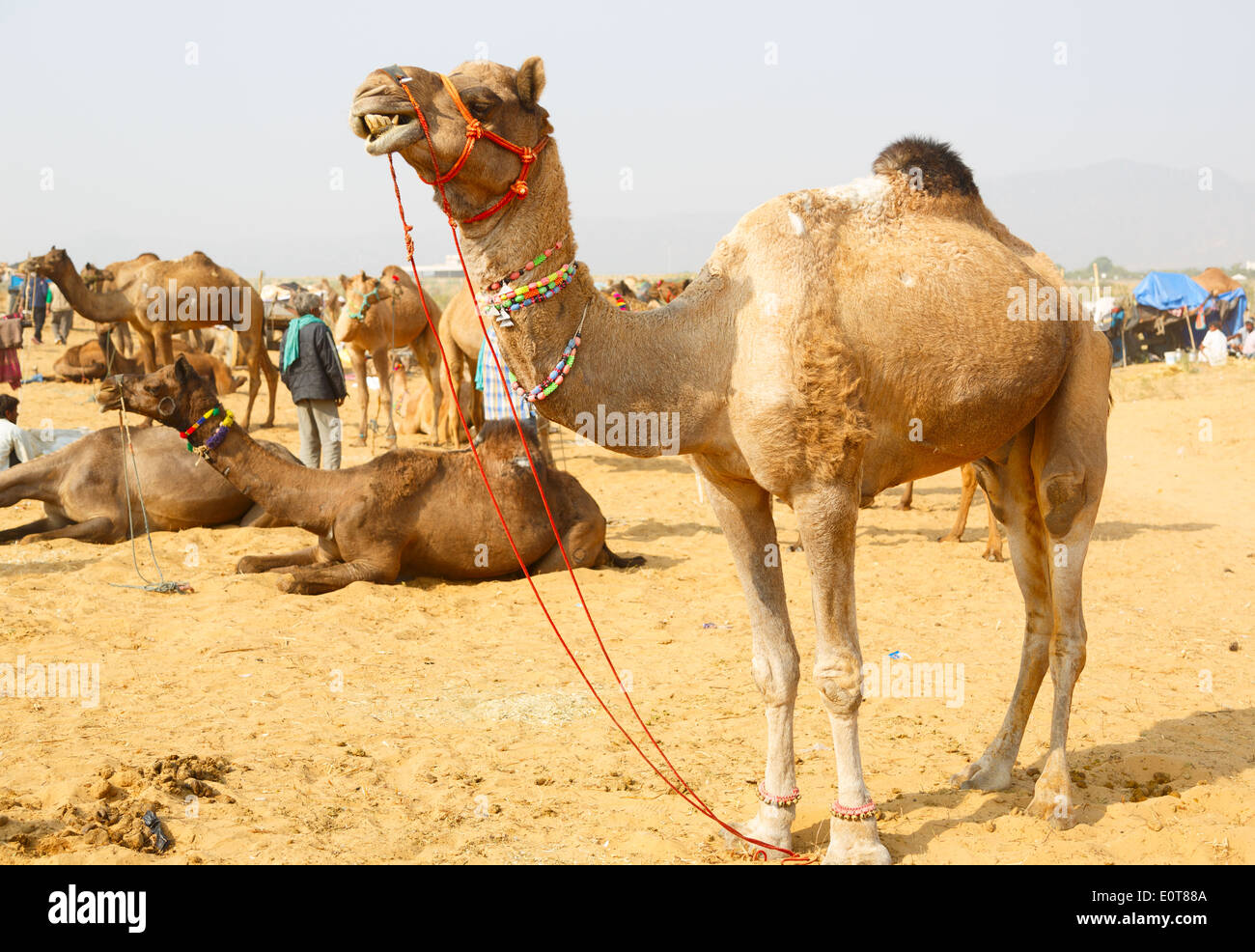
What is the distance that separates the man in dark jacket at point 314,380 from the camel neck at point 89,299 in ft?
20.1

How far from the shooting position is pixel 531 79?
3.56m

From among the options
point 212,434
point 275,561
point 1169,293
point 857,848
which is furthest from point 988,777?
point 1169,293

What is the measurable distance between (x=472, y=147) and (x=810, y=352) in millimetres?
1339

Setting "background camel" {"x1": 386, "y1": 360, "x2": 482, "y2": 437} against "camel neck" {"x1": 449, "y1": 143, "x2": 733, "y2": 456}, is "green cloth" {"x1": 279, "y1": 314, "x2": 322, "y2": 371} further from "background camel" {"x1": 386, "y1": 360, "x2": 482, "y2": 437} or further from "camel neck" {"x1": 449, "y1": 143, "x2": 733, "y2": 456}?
"camel neck" {"x1": 449, "y1": 143, "x2": 733, "y2": 456}

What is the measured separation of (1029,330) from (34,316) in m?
29.1

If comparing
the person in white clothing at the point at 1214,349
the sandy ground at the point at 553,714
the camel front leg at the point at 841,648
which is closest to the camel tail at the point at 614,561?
the sandy ground at the point at 553,714

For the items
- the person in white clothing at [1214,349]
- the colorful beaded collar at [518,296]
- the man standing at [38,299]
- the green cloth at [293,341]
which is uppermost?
the man standing at [38,299]

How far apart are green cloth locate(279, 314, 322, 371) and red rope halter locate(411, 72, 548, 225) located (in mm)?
9229

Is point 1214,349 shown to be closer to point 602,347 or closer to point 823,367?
point 823,367

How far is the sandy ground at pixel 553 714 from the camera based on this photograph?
175 inches

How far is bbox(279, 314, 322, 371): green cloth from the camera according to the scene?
1225 cm

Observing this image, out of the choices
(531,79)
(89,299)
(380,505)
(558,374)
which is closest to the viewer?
(531,79)

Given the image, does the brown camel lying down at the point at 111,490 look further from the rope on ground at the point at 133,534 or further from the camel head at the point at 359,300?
the camel head at the point at 359,300
